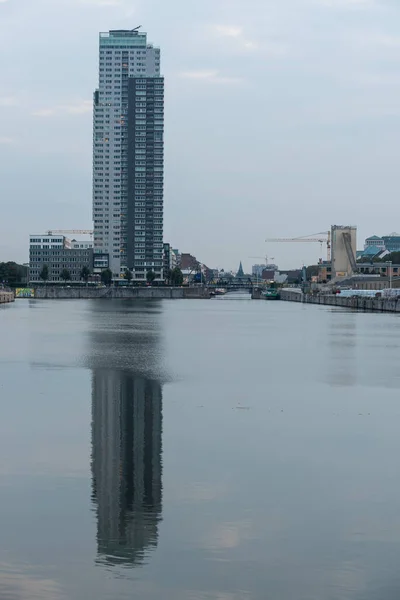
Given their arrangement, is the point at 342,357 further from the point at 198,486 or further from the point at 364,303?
the point at 364,303

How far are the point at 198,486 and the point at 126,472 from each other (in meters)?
1.95

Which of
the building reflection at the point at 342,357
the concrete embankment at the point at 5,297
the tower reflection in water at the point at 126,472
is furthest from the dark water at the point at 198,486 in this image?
the concrete embankment at the point at 5,297

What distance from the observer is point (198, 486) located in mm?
17500

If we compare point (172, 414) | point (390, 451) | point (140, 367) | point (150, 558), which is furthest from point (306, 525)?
point (140, 367)

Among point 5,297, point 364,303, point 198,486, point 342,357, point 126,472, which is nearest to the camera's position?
point 198,486

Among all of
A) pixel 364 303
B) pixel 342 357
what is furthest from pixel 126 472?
pixel 364 303

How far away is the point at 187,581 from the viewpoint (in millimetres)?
12414

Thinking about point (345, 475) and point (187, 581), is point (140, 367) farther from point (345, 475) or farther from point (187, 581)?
point (187, 581)

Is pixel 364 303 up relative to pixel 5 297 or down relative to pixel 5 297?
down

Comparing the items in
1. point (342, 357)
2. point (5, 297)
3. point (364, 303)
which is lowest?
point (342, 357)

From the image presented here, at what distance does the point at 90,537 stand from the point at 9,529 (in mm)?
1431

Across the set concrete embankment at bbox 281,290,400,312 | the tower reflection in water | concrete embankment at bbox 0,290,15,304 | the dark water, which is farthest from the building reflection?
concrete embankment at bbox 0,290,15,304

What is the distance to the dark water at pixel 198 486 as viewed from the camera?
497 inches

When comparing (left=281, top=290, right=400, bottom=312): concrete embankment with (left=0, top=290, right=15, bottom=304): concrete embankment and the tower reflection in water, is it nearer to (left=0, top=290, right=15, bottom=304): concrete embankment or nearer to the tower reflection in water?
(left=0, top=290, right=15, bottom=304): concrete embankment
